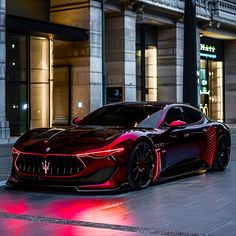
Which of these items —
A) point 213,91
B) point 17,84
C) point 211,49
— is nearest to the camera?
point 17,84

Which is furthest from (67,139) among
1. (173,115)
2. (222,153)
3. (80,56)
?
(80,56)

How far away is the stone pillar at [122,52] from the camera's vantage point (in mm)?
26047

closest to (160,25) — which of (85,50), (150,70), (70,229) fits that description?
(150,70)

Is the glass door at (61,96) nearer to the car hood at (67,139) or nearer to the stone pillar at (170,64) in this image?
the stone pillar at (170,64)

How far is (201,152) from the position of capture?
10453 mm

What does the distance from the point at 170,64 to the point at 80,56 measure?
7.32 m

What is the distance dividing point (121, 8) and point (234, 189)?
18183mm

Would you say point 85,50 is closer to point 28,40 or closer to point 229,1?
point 28,40

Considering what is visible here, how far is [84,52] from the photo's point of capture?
24375mm

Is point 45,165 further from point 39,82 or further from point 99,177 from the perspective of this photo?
point 39,82

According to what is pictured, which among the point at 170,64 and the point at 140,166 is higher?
the point at 170,64

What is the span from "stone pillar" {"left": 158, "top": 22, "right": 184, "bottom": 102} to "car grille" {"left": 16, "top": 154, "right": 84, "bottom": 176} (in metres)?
22.0

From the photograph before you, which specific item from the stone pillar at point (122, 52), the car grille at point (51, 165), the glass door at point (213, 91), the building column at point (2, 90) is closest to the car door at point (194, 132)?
the car grille at point (51, 165)

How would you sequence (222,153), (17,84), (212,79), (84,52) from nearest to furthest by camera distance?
(222,153) → (17,84) → (84,52) → (212,79)
